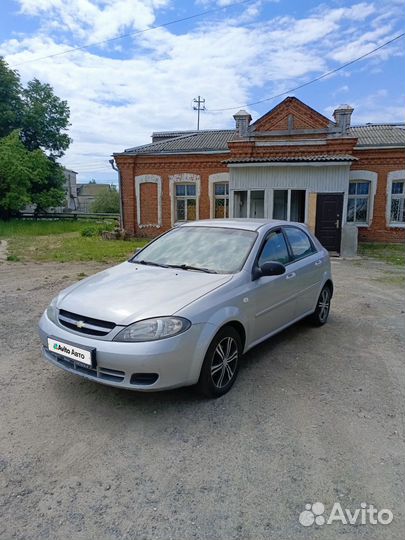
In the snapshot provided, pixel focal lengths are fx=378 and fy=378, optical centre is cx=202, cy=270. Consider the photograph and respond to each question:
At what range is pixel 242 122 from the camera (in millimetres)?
16453

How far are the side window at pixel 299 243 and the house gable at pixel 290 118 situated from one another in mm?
12264

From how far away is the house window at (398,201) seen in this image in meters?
16.0

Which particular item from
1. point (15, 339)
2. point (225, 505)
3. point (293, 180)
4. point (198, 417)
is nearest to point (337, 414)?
point (198, 417)

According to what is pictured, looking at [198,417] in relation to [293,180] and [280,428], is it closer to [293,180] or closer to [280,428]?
[280,428]

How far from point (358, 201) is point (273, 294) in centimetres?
1423

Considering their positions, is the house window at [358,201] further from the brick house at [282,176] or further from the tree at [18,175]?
the tree at [18,175]

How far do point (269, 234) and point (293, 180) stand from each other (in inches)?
410

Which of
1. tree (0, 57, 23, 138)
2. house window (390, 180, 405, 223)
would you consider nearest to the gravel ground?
house window (390, 180, 405, 223)

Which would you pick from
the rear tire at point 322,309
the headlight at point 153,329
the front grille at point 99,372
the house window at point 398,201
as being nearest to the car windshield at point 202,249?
the headlight at point 153,329

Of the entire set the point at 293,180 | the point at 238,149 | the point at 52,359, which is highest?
the point at 238,149

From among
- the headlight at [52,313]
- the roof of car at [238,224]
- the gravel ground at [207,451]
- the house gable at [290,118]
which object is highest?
the house gable at [290,118]

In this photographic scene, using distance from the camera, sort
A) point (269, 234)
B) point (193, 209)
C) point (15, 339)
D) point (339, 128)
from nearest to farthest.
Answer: point (269, 234), point (15, 339), point (339, 128), point (193, 209)

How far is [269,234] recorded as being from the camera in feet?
14.3

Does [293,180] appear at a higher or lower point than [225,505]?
higher
